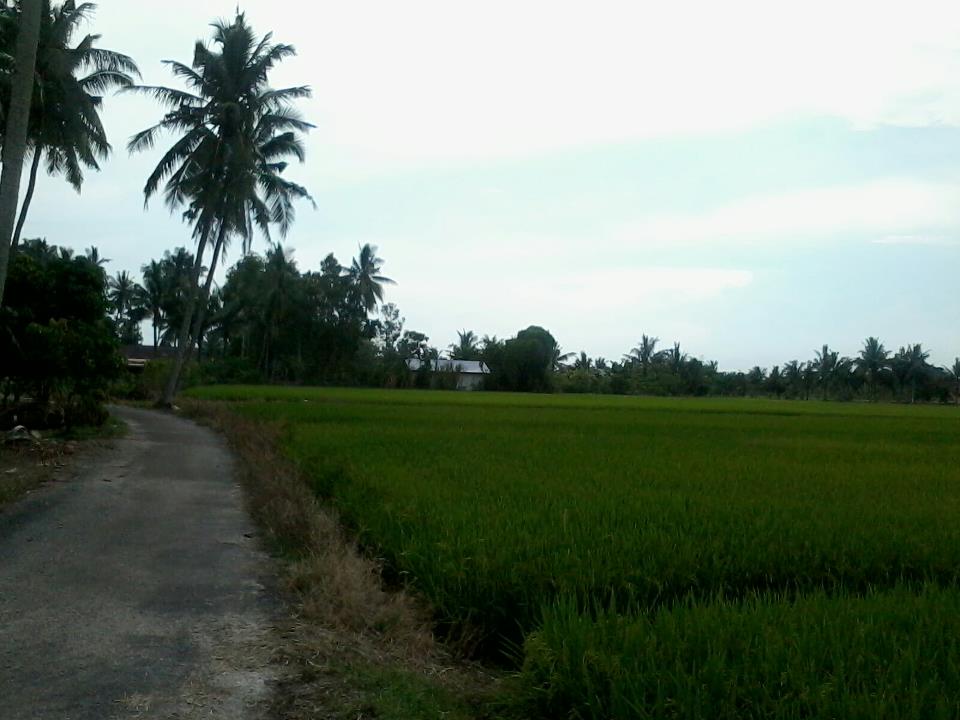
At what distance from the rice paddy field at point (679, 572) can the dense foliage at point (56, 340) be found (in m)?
5.21

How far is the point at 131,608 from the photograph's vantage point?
462 centimetres

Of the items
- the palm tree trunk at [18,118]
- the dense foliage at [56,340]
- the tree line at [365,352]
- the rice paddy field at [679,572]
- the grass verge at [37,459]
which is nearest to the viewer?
the rice paddy field at [679,572]

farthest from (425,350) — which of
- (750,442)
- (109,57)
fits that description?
(750,442)

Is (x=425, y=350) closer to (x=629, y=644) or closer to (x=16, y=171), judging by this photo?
(x=16, y=171)

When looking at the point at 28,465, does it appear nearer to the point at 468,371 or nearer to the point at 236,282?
the point at 236,282

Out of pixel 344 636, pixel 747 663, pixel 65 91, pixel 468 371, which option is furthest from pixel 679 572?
pixel 468 371

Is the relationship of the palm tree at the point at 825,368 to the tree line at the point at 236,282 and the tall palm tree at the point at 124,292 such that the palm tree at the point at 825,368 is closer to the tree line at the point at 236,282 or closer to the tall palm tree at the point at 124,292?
the tree line at the point at 236,282

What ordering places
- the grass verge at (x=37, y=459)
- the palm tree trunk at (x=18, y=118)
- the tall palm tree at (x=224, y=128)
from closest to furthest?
1. the palm tree trunk at (x=18, y=118)
2. the grass verge at (x=37, y=459)
3. the tall palm tree at (x=224, y=128)

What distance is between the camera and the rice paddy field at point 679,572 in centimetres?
306

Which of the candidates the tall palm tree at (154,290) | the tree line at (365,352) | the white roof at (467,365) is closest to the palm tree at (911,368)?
the tree line at (365,352)

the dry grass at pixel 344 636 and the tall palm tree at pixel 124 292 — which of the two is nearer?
the dry grass at pixel 344 636

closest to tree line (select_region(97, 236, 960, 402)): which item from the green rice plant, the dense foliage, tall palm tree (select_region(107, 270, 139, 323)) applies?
tall palm tree (select_region(107, 270, 139, 323))

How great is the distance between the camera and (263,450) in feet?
43.4

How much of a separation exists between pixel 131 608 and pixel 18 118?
18.0 feet
